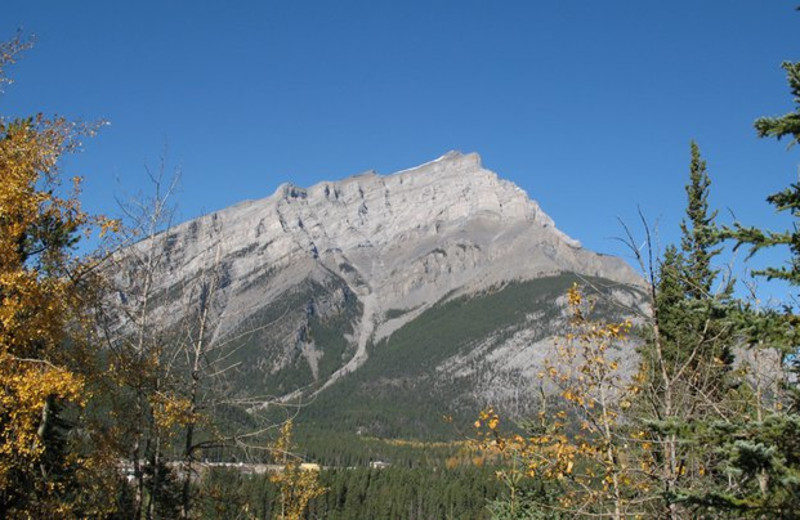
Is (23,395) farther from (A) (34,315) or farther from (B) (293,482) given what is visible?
(B) (293,482)

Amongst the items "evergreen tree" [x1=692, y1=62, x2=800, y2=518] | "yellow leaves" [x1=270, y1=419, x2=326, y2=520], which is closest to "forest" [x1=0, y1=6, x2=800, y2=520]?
"evergreen tree" [x1=692, y1=62, x2=800, y2=518]

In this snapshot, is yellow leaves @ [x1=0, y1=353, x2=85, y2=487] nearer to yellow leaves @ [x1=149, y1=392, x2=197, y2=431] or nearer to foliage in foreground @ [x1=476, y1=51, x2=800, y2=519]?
yellow leaves @ [x1=149, y1=392, x2=197, y2=431]

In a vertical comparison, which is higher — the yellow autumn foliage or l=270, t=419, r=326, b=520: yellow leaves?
the yellow autumn foliage

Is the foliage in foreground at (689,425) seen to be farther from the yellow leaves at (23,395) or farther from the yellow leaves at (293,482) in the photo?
the yellow leaves at (293,482)

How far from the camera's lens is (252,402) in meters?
10.7

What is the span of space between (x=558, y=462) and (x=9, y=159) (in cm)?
911

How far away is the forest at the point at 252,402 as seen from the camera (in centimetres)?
603

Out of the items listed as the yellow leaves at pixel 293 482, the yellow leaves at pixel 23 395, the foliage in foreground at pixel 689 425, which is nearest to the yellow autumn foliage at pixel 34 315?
the yellow leaves at pixel 23 395

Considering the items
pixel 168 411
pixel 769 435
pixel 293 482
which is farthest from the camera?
pixel 293 482

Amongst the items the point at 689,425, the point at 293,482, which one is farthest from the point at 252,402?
the point at 293,482

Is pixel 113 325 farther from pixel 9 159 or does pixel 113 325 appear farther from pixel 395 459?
pixel 395 459

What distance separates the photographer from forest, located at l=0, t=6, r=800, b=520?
603cm

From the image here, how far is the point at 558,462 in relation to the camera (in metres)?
6.77

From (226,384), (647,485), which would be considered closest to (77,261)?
(226,384)
